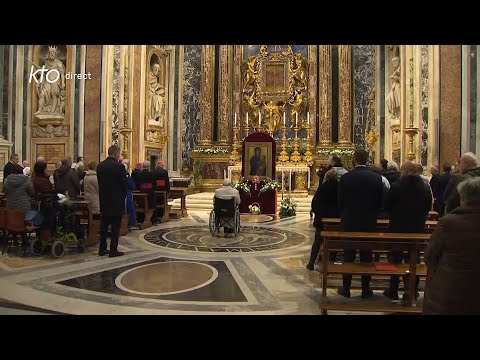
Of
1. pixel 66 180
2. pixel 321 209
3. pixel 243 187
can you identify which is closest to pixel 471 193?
pixel 321 209

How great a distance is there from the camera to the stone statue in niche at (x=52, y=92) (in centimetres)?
1488

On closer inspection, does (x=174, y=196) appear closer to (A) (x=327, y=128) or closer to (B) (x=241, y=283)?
(B) (x=241, y=283)

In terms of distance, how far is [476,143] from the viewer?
10883 mm

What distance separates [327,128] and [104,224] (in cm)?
1286

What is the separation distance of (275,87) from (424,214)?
1452cm

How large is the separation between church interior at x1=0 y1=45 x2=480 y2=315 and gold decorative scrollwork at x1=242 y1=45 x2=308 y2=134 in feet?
0.20

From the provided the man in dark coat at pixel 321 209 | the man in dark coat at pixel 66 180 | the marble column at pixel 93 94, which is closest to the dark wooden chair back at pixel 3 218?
the man in dark coat at pixel 66 180

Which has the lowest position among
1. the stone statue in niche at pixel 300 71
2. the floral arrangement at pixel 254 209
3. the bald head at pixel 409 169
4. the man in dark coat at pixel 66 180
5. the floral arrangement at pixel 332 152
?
the floral arrangement at pixel 254 209

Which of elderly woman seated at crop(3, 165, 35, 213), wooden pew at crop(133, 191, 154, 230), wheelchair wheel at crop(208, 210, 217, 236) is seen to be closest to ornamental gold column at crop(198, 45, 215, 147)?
wooden pew at crop(133, 191, 154, 230)

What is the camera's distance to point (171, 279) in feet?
18.9

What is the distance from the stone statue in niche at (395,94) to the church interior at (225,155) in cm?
7

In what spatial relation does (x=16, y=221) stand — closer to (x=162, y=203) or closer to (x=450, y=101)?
(x=162, y=203)

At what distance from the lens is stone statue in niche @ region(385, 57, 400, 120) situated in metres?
14.9

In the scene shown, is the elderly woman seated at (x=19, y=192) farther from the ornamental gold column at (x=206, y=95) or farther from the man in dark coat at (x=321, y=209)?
the ornamental gold column at (x=206, y=95)
